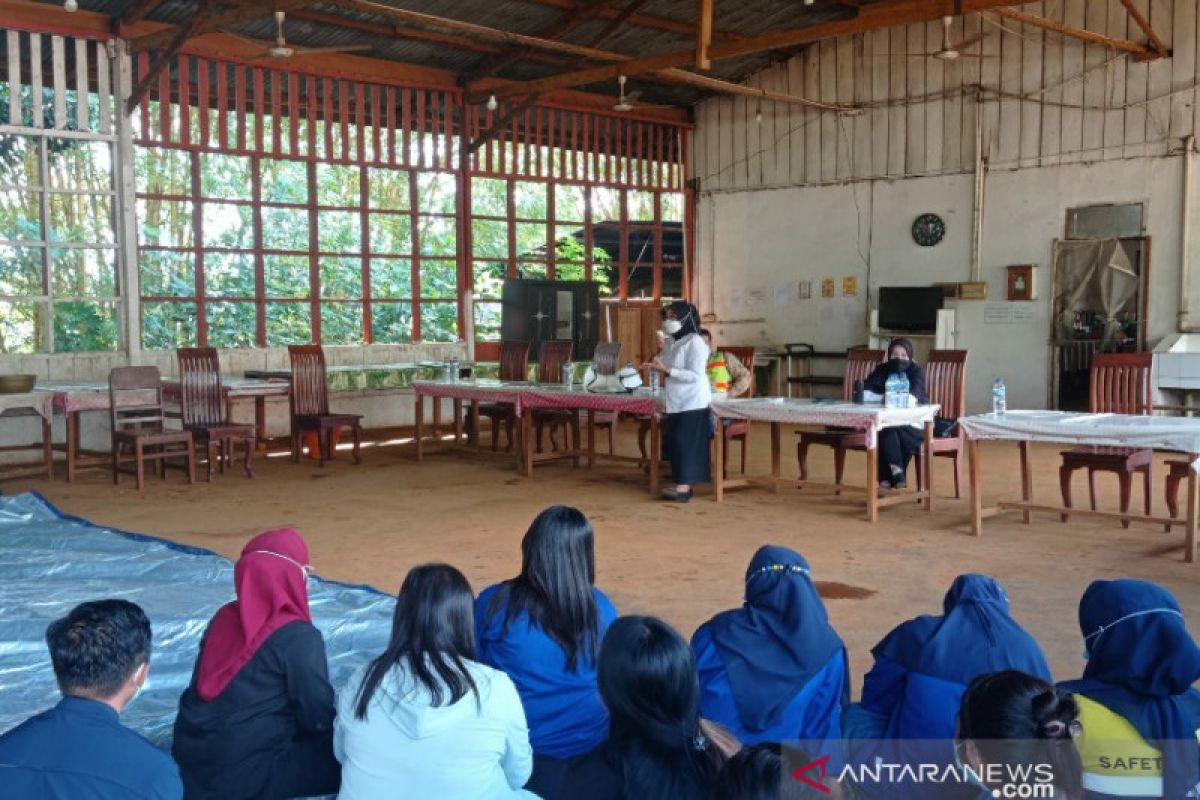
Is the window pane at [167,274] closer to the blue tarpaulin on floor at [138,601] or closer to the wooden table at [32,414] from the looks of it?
the wooden table at [32,414]

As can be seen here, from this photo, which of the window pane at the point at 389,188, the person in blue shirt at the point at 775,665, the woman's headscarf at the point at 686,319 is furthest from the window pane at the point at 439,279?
the person in blue shirt at the point at 775,665

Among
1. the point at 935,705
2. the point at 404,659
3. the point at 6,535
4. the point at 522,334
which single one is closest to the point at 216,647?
the point at 404,659

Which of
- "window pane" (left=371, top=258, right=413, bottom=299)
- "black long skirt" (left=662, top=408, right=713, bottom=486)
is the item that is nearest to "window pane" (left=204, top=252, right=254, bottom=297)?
"window pane" (left=371, top=258, right=413, bottom=299)

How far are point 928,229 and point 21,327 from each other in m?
9.12

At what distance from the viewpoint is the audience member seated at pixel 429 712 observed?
7.50ft

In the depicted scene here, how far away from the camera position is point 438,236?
12.1 metres

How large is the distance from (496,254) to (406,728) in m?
10.7

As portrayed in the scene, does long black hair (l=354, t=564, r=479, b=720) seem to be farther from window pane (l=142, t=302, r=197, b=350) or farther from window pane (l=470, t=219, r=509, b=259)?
window pane (l=470, t=219, r=509, b=259)

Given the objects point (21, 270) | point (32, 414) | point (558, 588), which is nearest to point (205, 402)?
point (32, 414)

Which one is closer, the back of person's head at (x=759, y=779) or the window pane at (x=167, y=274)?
the back of person's head at (x=759, y=779)

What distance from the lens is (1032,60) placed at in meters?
11.5

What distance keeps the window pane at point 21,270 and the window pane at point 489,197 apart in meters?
4.54

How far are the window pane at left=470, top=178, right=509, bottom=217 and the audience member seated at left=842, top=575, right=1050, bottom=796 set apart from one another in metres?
10.3

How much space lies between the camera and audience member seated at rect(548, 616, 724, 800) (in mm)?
2039
